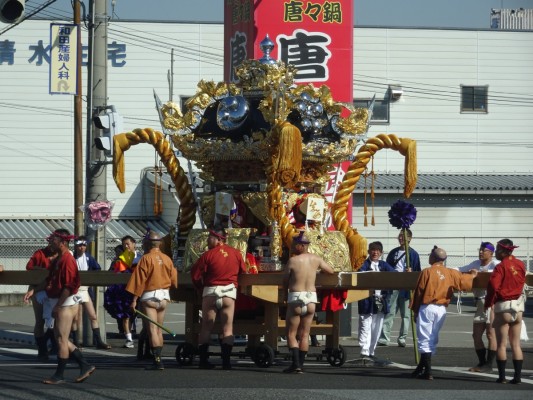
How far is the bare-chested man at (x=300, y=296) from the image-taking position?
16156mm

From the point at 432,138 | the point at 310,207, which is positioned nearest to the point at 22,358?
the point at 310,207

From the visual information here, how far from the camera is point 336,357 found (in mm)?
17734

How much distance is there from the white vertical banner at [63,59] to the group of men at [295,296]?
828 centimetres

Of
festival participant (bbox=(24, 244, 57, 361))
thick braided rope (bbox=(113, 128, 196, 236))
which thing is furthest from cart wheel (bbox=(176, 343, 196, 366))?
festival participant (bbox=(24, 244, 57, 361))

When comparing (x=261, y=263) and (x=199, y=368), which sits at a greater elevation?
(x=261, y=263)

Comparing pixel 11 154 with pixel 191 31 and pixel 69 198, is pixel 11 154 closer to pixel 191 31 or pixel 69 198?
pixel 69 198

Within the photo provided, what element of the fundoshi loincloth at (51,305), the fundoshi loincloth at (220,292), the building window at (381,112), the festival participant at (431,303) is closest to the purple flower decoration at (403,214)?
the festival participant at (431,303)

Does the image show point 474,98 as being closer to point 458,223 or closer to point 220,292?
point 458,223

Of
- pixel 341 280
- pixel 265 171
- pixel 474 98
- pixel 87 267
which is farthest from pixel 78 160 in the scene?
pixel 474 98

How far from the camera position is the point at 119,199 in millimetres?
41625

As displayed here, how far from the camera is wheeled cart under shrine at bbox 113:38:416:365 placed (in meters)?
17.7

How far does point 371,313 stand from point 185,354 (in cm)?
277

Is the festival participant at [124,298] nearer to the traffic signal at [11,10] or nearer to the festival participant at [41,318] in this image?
the festival participant at [41,318]

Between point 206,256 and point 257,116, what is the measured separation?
8.56 ft
